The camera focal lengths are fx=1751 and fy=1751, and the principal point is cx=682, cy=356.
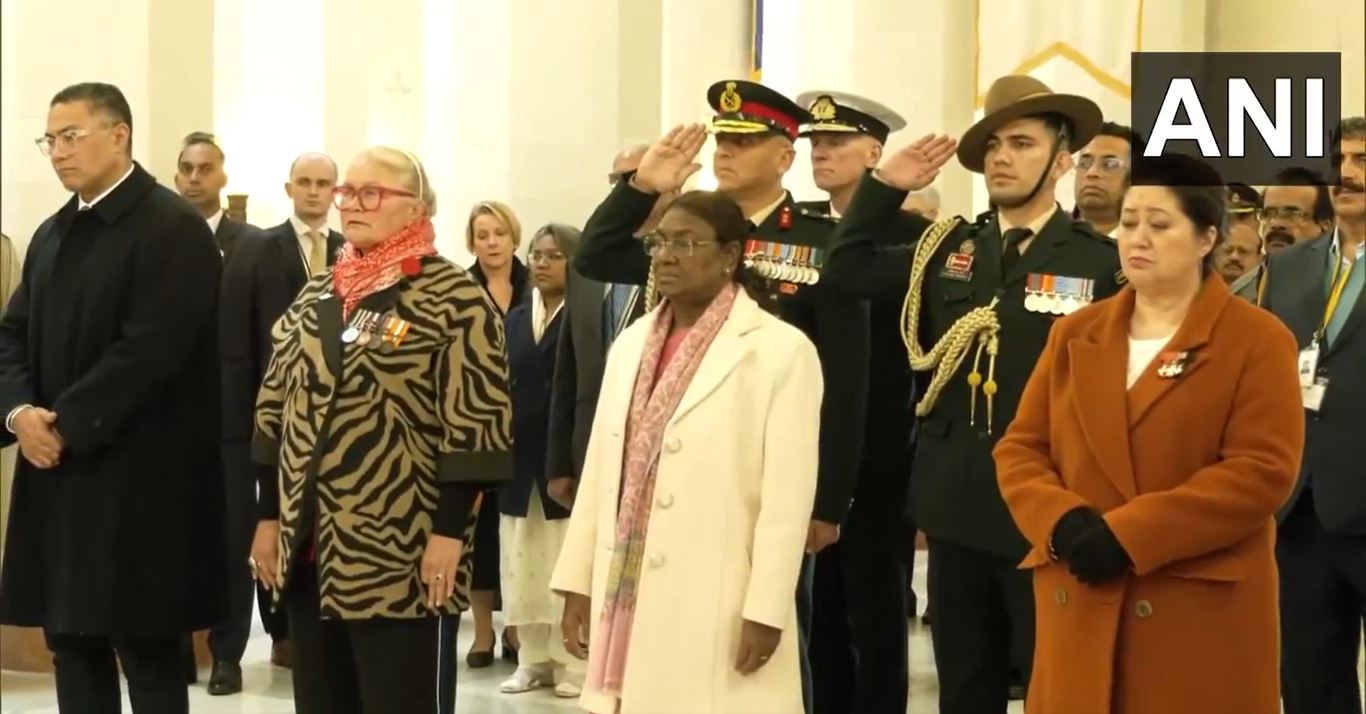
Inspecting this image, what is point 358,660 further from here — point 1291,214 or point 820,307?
point 1291,214

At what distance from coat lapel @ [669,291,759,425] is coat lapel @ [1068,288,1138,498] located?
2.08ft

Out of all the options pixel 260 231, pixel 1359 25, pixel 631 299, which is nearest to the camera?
pixel 631 299

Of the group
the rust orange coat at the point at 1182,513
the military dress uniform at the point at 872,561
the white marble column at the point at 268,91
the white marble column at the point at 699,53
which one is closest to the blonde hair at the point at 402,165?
the military dress uniform at the point at 872,561

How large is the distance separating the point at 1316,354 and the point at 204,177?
386 centimetres

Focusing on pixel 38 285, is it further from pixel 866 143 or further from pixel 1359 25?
pixel 1359 25

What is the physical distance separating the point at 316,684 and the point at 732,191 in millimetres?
1578

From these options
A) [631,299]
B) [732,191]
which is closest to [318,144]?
[631,299]

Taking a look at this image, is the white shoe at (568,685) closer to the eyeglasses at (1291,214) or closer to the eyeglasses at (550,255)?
the eyeglasses at (550,255)

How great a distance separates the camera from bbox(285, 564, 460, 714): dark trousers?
3.73 meters

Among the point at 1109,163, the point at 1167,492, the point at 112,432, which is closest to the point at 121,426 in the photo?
the point at 112,432

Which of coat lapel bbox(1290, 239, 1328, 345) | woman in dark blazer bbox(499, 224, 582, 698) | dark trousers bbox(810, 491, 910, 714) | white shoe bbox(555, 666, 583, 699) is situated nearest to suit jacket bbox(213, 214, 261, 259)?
woman in dark blazer bbox(499, 224, 582, 698)

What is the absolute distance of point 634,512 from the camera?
3.46 m

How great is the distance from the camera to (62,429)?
4301 millimetres

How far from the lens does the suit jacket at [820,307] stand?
13.8 ft
